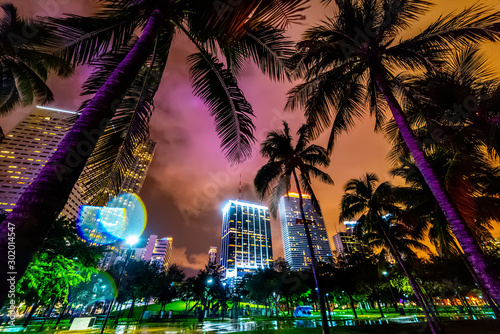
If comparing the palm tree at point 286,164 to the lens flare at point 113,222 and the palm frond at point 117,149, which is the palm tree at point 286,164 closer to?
the lens flare at point 113,222

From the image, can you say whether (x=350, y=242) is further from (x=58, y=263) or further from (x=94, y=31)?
(x=94, y=31)

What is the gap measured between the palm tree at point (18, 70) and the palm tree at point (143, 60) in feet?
5.21

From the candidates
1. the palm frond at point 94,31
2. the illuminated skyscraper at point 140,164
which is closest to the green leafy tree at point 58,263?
the illuminated skyscraper at point 140,164

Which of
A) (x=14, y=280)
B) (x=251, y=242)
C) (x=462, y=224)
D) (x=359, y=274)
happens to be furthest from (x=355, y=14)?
(x=251, y=242)

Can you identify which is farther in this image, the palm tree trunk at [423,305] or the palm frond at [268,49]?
the palm tree trunk at [423,305]

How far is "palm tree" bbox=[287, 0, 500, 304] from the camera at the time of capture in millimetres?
4344

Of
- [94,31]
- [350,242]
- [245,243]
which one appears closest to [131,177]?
[94,31]

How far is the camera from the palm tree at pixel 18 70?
5633 millimetres

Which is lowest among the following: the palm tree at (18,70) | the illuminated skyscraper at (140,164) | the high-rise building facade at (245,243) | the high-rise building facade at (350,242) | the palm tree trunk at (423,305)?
the palm tree trunk at (423,305)

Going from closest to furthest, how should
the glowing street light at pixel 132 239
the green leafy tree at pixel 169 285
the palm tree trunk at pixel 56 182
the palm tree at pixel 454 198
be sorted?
1. the palm tree trunk at pixel 56 182
2. the palm tree at pixel 454 198
3. the glowing street light at pixel 132 239
4. the green leafy tree at pixel 169 285

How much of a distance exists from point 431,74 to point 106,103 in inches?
305

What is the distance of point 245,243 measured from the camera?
15038 centimetres

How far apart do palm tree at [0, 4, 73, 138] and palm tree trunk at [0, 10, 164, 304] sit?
11.3 ft

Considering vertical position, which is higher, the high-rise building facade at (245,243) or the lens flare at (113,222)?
the high-rise building facade at (245,243)
